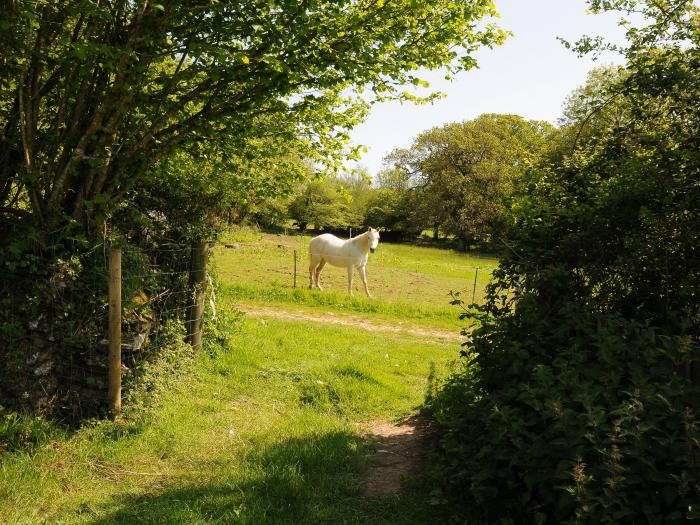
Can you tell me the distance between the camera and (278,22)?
5824 mm

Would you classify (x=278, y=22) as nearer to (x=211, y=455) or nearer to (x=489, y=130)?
(x=211, y=455)

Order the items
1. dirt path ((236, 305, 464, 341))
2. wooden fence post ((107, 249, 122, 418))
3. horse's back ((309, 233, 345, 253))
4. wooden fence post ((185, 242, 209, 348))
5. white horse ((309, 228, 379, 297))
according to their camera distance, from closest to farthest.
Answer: wooden fence post ((107, 249, 122, 418)), wooden fence post ((185, 242, 209, 348)), dirt path ((236, 305, 464, 341)), white horse ((309, 228, 379, 297)), horse's back ((309, 233, 345, 253))

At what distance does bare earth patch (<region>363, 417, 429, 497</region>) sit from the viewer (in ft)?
16.6

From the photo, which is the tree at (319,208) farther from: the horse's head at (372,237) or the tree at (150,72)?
the tree at (150,72)

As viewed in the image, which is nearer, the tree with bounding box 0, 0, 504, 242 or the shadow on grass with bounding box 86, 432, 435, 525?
the shadow on grass with bounding box 86, 432, 435, 525

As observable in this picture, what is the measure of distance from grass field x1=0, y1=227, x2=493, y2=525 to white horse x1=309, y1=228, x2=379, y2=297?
905 centimetres

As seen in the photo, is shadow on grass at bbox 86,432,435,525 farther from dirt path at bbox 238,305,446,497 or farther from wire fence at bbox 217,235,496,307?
wire fence at bbox 217,235,496,307

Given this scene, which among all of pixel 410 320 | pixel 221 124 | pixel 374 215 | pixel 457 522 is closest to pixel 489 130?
pixel 374 215

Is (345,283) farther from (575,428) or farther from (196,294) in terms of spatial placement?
(575,428)

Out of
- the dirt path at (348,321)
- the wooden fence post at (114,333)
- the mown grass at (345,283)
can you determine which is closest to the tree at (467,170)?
the mown grass at (345,283)

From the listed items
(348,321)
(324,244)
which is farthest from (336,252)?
(348,321)

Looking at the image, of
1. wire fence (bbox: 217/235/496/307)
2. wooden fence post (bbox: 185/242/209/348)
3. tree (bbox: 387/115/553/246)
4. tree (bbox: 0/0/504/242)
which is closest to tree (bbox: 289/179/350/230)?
tree (bbox: 387/115/553/246)

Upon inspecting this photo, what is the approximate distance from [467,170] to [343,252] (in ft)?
127

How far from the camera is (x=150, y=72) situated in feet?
22.5
